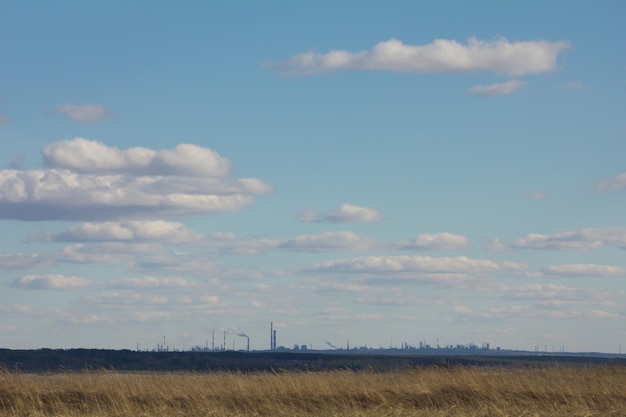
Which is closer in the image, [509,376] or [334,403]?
[334,403]

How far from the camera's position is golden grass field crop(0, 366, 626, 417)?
34.5 meters

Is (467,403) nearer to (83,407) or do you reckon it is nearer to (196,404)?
(196,404)

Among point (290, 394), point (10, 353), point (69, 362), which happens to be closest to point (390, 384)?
point (290, 394)

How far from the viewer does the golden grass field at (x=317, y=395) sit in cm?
3453

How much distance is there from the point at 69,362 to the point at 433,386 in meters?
90.4

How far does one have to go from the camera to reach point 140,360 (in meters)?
128

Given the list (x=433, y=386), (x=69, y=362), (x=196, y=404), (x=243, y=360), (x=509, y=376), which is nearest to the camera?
(x=196, y=404)

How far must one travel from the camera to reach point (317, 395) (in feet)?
121

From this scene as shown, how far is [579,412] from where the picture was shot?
33562 mm

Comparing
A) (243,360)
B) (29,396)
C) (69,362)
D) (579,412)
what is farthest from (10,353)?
(579,412)

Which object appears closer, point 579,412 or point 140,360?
point 579,412

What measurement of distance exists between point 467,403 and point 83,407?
1345 centimetres

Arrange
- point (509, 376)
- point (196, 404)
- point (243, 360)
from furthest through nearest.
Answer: point (243, 360) < point (509, 376) < point (196, 404)

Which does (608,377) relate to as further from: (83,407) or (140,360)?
(140,360)
